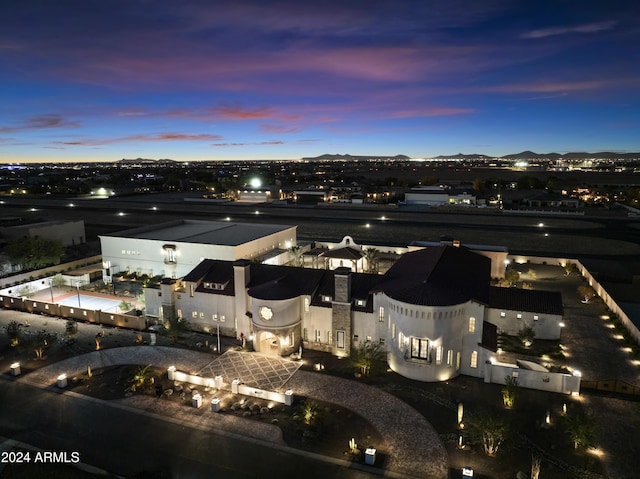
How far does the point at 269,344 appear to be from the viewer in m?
35.4

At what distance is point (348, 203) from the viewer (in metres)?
132

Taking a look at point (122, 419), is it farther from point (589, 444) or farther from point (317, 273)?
point (589, 444)

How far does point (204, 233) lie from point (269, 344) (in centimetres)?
3239

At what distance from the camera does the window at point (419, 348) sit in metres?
30.4

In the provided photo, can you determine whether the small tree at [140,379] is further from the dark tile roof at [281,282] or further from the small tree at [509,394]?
the small tree at [509,394]

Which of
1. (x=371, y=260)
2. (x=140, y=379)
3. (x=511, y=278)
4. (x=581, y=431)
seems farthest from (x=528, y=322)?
(x=140, y=379)

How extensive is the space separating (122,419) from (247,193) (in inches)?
4720

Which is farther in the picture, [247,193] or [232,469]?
[247,193]

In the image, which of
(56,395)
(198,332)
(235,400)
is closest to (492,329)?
(235,400)

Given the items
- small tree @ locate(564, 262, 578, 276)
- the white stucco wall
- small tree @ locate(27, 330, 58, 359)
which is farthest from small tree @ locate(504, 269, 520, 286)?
small tree @ locate(27, 330, 58, 359)

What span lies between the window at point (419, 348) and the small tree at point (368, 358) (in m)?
2.92

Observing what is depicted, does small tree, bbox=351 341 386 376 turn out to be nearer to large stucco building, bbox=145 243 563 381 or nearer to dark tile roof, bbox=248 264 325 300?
large stucco building, bbox=145 243 563 381

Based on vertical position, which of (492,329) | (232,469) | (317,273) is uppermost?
(317,273)

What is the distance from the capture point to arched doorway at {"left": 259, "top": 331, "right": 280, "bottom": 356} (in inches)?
1377
